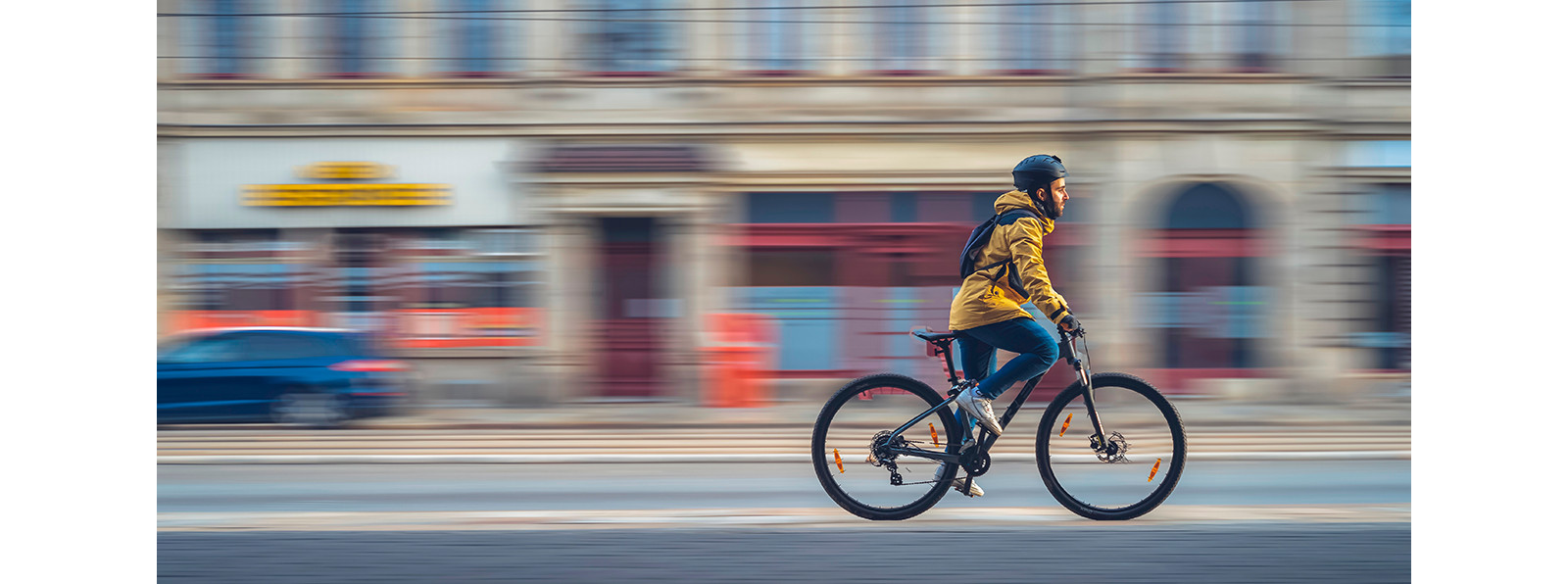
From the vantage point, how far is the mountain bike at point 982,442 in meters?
4.96

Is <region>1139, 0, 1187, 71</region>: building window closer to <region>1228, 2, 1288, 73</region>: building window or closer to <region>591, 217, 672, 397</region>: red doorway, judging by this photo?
<region>1228, 2, 1288, 73</region>: building window

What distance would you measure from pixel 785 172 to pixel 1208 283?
452 cm

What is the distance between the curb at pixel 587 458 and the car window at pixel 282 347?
2525 mm

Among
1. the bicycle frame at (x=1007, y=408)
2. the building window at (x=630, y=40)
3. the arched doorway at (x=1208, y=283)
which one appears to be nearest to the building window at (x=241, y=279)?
the building window at (x=630, y=40)

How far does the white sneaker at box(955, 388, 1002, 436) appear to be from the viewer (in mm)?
4949

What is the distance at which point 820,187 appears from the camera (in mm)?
12312

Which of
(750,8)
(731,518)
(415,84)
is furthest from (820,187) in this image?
(731,518)

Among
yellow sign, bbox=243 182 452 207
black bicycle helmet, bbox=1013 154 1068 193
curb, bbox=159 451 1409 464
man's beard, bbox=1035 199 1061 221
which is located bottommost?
curb, bbox=159 451 1409 464

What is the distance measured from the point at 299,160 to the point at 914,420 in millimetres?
9365

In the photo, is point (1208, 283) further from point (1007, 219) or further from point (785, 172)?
point (1007, 219)

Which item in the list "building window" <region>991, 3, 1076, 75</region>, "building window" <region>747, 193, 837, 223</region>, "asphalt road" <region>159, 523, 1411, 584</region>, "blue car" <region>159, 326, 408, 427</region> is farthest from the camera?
"building window" <region>747, 193, 837, 223</region>

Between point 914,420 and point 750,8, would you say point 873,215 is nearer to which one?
point 750,8

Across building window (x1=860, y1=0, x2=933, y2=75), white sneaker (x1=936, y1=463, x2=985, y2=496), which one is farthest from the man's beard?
building window (x1=860, y1=0, x2=933, y2=75)

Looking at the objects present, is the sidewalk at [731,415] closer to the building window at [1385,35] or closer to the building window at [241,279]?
the building window at [241,279]
